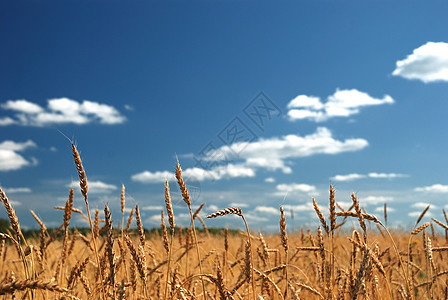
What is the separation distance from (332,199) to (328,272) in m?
0.62

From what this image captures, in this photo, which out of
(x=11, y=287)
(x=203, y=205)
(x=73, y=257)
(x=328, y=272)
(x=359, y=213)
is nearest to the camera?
(x=11, y=287)

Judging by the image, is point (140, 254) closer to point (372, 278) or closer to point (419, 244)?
point (372, 278)

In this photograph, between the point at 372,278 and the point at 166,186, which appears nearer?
the point at 166,186

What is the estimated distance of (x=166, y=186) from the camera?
2342mm

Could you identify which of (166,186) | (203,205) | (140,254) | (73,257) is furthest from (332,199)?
(73,257)

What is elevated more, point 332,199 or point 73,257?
point 332,199

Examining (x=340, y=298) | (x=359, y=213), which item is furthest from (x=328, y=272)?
(x=359, y=213)

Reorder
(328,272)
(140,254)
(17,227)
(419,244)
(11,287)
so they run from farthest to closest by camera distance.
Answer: (419,244) < (328,272) < (140,254) < (17,227) < (11,287)

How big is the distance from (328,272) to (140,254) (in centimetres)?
129

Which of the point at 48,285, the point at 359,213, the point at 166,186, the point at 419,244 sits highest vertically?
the point at 166,186

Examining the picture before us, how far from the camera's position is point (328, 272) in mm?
2795

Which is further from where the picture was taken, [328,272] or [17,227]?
[328,272]

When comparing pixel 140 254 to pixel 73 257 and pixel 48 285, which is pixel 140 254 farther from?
pixel 73 257

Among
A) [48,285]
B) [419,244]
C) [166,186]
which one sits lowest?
[419,244]
